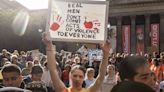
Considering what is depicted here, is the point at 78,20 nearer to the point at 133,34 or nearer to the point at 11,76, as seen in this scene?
the point at 11,76

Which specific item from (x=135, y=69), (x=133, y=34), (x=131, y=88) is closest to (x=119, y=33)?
(x=133, y=34)

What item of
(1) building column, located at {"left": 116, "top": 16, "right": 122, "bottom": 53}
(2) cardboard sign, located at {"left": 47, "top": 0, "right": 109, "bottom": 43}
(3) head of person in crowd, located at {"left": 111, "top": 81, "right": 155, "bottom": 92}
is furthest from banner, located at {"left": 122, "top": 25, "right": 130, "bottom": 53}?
(3) head of person in crowd, located at {"left": 111, "top": 81, "right": 155, "bottom": 92}

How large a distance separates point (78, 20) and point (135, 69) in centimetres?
381

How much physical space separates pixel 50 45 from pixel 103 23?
1.28 meters

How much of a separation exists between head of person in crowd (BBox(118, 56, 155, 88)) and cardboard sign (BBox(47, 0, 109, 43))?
3.31 metres

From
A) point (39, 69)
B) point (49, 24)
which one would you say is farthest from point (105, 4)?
point (39, 69)

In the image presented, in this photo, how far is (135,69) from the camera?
12.0 feet

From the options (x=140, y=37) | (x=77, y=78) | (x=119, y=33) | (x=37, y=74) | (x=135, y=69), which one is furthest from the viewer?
(x=119, y=33)

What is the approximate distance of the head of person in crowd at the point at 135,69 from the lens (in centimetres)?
366

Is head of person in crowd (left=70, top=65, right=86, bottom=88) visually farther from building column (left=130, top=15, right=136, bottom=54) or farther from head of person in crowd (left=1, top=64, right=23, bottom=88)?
building column (left=130, top=15, right=136, bottom=54)

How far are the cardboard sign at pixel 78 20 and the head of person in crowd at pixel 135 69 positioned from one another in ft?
10.9

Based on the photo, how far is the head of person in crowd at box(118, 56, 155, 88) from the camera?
366 cm

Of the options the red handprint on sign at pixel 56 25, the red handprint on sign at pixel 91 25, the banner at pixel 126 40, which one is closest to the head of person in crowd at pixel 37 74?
the red handprint on sign at pixel 56 25

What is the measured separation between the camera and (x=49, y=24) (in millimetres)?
6902
